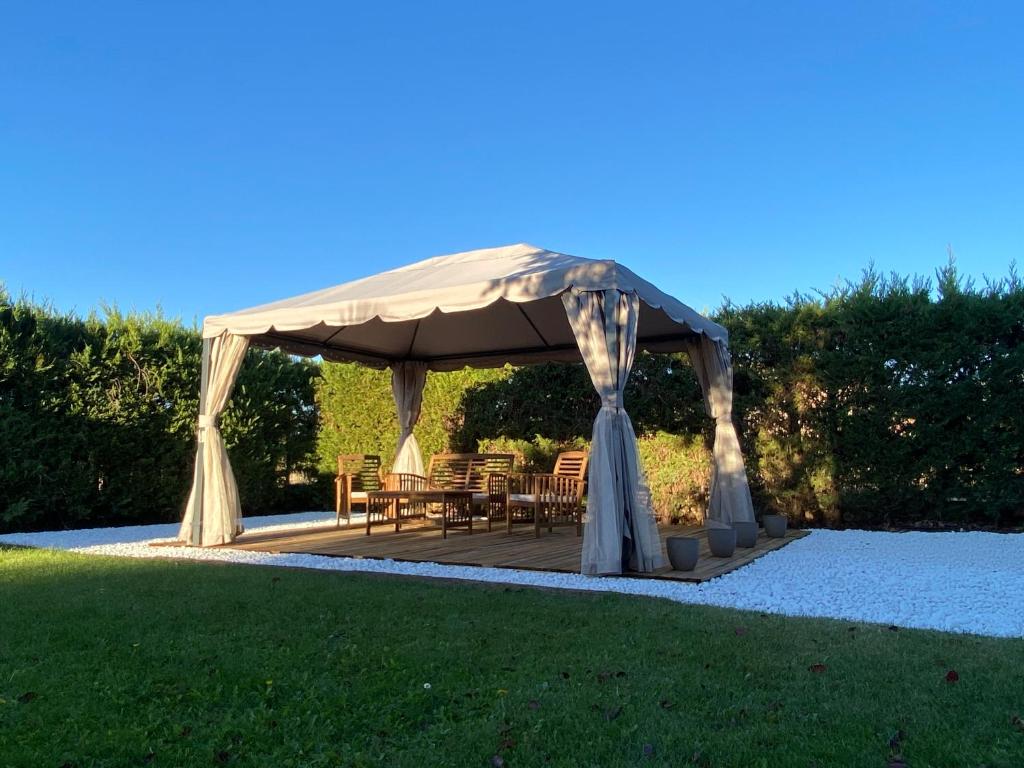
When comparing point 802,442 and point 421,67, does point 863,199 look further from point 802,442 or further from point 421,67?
point 421,67

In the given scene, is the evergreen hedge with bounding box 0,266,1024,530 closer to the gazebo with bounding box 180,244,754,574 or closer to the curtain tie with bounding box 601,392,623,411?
the gazebo with bounding box 180,244,754,574

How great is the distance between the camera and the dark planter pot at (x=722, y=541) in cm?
598

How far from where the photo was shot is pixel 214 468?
682 centimetres

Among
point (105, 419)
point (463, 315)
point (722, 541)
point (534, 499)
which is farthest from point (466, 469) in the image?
point (105, 419)

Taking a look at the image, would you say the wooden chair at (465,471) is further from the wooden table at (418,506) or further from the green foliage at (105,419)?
the green foliage at (105,419)

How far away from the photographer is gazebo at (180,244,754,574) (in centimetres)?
528

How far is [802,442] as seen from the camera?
8.40m

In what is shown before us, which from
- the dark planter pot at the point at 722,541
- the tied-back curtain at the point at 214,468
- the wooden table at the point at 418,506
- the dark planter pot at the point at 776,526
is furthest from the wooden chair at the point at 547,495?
the tied-back curtain at the point at 214,468

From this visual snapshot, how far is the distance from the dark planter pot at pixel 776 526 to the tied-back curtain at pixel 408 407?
4378mm

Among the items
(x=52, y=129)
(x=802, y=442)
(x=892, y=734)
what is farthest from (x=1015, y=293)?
(x=52, y=129)

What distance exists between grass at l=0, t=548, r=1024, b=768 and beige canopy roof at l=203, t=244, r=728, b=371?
237 centimetres

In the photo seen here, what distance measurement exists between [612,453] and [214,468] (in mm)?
3847

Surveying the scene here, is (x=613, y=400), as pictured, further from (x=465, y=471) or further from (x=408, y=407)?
(x=408, y=407)

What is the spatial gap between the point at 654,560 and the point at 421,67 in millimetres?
7937
